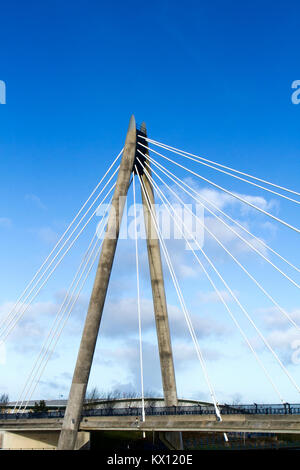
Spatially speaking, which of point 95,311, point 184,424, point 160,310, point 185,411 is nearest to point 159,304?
point 160,310

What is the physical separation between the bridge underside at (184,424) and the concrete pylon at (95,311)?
43.5 inches

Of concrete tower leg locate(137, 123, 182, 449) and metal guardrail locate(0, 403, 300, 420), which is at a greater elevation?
concrete tower leg locate(137, 123, 182, 449)

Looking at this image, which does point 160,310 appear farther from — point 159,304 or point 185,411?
point 185,411

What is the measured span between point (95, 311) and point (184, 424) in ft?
30.9

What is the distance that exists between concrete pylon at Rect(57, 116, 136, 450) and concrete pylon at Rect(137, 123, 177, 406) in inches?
102

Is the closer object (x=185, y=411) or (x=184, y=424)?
(x=184, y=424)

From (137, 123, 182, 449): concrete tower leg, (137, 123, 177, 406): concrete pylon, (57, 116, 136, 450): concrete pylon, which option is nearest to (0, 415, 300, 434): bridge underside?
(57, 116, 136, 450): concrete pylon

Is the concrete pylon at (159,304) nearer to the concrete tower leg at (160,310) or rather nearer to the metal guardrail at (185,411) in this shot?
the concrete tower leg at (160,310)

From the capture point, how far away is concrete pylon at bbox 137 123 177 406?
32.2 metres

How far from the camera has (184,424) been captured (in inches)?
935

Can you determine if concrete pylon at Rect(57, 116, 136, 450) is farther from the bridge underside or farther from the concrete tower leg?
the concrete tower leg

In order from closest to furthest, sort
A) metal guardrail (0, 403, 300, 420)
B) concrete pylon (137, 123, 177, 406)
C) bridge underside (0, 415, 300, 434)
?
bridge underside (0, 415, 300, 434) < metal guardrail (0, 403, 300, 420) < concrete pylon (137, 123, 177, 406)

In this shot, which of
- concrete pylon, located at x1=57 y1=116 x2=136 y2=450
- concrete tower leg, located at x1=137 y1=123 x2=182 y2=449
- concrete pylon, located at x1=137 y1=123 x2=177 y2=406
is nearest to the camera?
concrete pylon, located at x1=57 y1=116 x2=136 y2=450

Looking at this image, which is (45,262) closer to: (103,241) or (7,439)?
(103,241)
